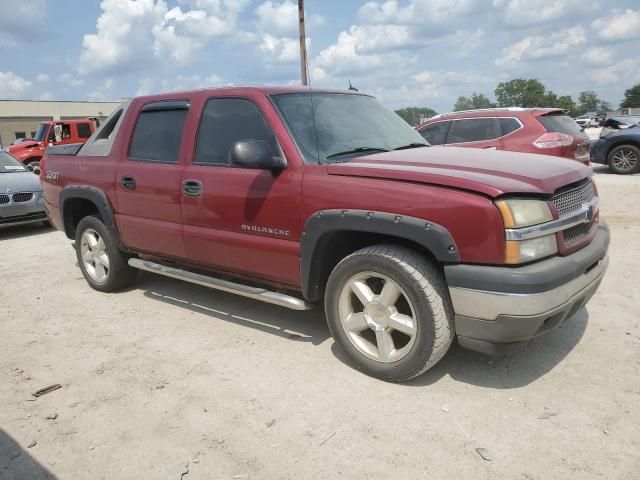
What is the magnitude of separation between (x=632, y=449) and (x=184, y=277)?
10.6 feet

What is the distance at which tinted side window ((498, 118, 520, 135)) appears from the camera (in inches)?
328

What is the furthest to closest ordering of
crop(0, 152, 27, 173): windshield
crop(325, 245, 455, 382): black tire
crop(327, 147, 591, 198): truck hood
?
crop(0, 152, 27, 173): windshield < crop(325, 245, 455, 382): black tire < crop(327, 147, 591, 198): truck hood

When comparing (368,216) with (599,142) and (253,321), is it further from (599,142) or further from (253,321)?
(599,142)

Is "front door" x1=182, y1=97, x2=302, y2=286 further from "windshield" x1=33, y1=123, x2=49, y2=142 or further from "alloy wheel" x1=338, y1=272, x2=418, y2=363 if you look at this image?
"windshield" x1=33, y1=123, x2=49, y2=142

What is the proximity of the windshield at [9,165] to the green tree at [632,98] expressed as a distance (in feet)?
362

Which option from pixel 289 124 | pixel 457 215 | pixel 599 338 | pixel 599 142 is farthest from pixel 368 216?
pixel 599 142

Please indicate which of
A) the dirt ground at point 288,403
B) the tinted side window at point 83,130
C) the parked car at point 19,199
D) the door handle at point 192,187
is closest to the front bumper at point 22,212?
the parked car at point 19,199

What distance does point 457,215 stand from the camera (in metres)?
2.77

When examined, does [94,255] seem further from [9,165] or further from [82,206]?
[9,165]

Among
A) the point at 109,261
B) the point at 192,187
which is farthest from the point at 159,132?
the point at 109,261

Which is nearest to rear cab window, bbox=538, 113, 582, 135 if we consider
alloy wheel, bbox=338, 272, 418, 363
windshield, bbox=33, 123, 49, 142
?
alloy wheel, bbox=338, 272, 418, 363

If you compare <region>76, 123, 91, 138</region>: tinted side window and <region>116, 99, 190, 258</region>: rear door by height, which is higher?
<region>76, 123, 91, 138</region>: tinted side window

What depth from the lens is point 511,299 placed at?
269cm

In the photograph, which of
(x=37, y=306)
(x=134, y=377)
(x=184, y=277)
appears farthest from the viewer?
(x=37, y=306)
